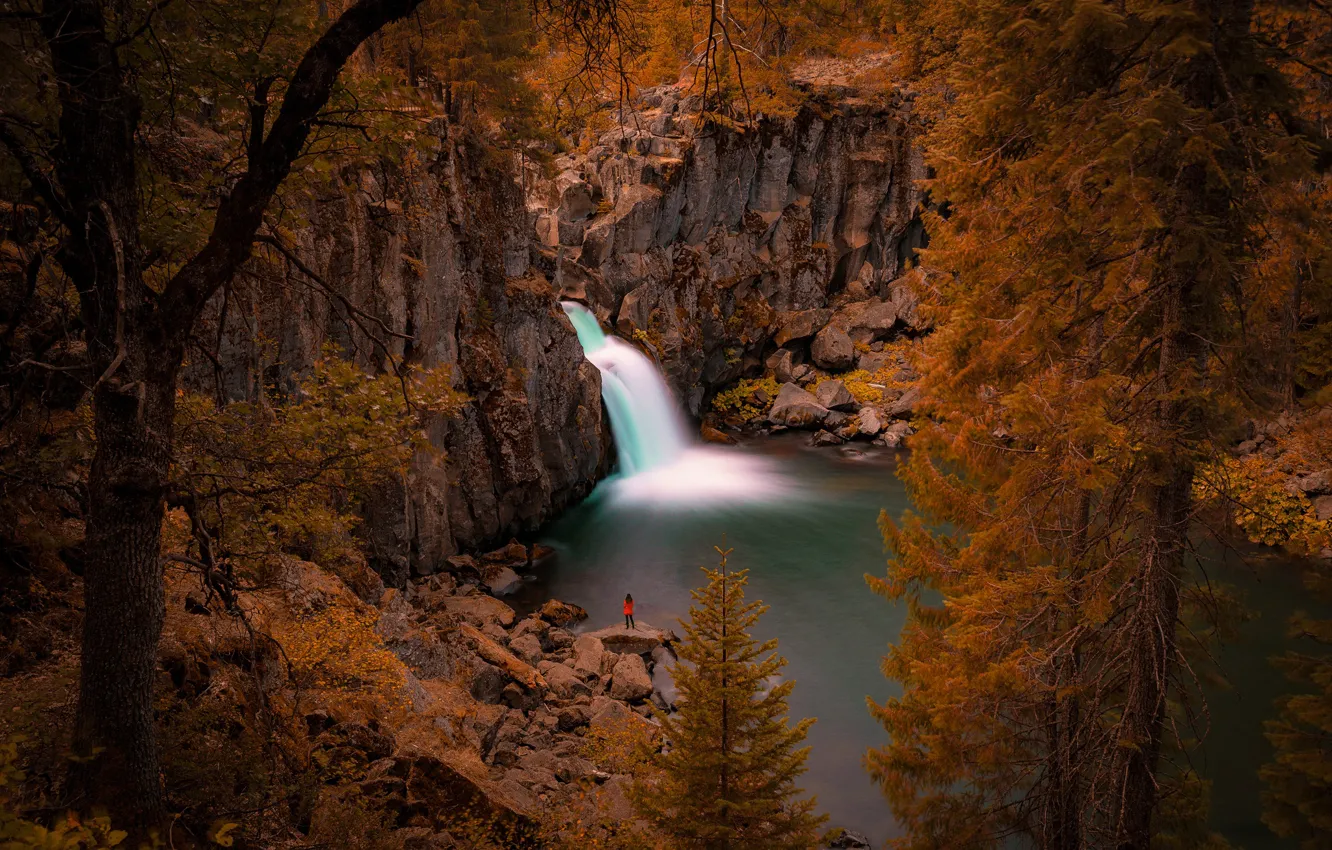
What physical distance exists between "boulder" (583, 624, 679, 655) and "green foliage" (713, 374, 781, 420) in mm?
20988

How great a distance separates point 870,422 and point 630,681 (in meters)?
21.9

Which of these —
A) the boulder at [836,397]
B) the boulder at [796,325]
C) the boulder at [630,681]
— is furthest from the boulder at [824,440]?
the boulder at [630,681]

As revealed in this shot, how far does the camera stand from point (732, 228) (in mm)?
34219

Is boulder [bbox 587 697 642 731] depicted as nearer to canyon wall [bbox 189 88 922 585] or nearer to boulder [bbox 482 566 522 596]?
canyon wall [bbox 189 88 922 585]

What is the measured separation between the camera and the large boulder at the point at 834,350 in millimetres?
35469

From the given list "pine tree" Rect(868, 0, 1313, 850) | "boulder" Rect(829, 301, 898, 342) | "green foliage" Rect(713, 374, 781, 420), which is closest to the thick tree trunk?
"pine tree" Rect(868, 0, 1313, 850)

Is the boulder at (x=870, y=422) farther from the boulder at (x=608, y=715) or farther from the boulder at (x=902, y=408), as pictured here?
the boulder at (x=608, y=715)

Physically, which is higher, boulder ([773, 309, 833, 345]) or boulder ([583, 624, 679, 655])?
boulder ([773, 309, 833, 345])

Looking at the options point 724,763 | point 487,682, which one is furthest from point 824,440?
point 724,763

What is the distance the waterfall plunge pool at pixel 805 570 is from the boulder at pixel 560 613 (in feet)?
1.10

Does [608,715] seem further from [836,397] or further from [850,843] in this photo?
[836,397]

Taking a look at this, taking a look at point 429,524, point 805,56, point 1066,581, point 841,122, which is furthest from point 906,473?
point 805,56

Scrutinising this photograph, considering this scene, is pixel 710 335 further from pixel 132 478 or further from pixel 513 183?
pixel 132 478

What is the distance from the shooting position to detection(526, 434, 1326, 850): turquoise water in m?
11.1
